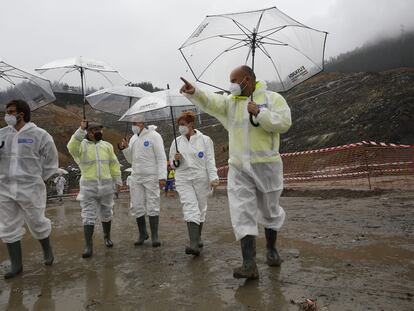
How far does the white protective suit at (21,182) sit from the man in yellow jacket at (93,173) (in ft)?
2.51

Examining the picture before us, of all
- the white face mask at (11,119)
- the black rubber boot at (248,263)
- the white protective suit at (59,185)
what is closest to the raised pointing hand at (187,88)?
the black rubber boot at (248,263)

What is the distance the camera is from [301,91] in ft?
174

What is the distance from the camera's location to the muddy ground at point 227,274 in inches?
120

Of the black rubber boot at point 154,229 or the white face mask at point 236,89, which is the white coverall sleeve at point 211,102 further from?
the black rubber boot at point 154,229

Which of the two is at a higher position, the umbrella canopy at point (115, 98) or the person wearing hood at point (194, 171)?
the umbrella canopy at point (115, 98)

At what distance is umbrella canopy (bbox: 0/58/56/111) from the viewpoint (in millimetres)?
5395

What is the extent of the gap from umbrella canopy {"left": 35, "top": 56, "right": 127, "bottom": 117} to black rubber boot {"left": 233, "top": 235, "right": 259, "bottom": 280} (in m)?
3.52

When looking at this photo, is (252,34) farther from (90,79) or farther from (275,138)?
(90,79)

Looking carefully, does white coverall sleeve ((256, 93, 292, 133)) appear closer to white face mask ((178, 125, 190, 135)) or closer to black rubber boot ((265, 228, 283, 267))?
black rubber boot ((265, 228, 283, 267))

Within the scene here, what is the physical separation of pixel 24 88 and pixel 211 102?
3066 mm

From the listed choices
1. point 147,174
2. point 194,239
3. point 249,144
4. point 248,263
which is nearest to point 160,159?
point 147,174

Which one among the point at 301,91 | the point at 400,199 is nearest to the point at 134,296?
the point at 400,199

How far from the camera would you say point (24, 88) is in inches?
220

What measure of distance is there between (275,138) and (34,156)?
2.61 meters
